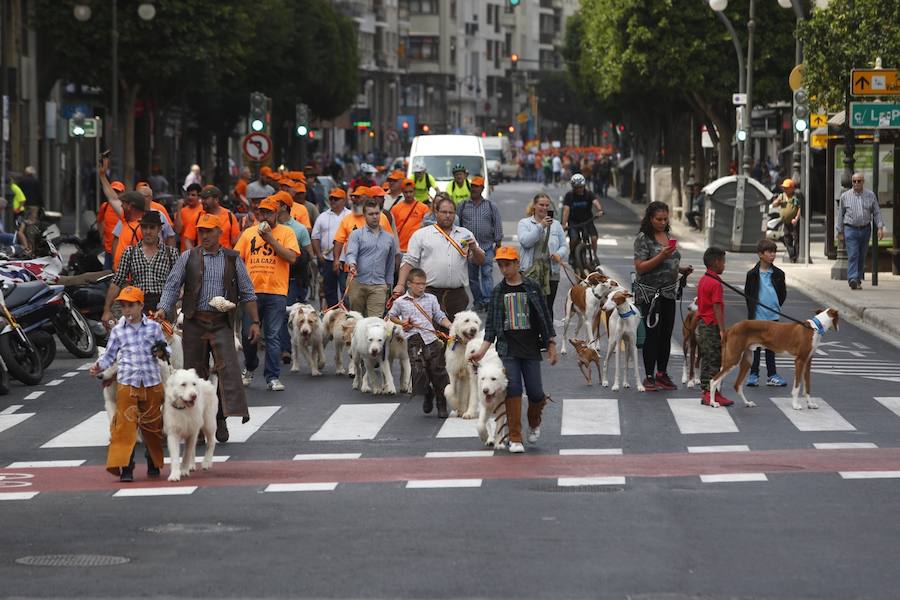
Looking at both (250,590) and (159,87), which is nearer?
(250,590)

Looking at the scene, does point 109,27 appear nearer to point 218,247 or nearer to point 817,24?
point 817,24

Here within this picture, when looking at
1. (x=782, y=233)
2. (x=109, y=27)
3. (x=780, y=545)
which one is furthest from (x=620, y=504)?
(x=109, y=27)

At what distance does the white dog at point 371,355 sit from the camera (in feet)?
58.4

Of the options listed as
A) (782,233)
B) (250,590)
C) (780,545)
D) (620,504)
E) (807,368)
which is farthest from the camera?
(782,233)

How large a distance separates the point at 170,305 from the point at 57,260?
8944 millimetres

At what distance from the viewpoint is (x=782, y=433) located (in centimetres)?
1554

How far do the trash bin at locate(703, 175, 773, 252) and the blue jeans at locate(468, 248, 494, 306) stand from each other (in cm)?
1811

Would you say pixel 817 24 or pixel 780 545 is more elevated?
pixel 817 24

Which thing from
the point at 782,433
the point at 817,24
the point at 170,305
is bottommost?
the point at 782,433

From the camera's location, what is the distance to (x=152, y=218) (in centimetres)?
1644

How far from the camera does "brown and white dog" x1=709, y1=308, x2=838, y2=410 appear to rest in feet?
55.4

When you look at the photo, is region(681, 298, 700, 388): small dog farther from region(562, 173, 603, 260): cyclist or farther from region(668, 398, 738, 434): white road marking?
region(562, 173, 603, 260): cyclist

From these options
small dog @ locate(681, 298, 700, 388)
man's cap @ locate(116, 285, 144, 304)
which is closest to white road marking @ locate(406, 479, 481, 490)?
man's cap @ locate(116, 285, 144, 304)

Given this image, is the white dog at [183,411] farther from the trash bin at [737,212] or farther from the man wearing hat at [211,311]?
the trash bin at [737,212]
